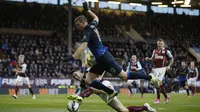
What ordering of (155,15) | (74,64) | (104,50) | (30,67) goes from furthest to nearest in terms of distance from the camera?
1. (155,15)
2. (74,64)
3. (30,67)
4. (104,50)

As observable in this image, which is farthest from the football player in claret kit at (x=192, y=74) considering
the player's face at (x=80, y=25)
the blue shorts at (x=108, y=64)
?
the player's face at (x=80, y=25)

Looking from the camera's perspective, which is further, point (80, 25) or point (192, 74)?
point (192, 74)

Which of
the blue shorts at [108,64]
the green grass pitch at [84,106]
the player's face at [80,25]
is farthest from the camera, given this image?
the green grass pitch at [84,106]

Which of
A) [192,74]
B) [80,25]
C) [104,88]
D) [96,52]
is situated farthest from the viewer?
[192,74]

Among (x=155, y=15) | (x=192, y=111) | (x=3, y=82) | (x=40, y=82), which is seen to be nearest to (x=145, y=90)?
(x=40, y=82)

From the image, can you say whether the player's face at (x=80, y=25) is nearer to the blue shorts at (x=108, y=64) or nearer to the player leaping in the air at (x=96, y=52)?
the player leaping in the air at (x=96, y=52)

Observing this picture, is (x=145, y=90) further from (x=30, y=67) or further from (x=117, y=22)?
(x=117, y=22)

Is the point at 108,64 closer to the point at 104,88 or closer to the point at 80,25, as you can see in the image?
the point at 104,88

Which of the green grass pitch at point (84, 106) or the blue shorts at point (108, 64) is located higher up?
the blue shorts at point (108, 64)

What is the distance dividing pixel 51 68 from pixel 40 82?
11.8 ft

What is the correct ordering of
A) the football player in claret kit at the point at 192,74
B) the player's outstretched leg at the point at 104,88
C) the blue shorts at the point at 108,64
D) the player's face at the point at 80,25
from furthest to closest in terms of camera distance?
the football player in claret kit at the point at 192,74 → the blue shorts at the point at 108,64 → the player's face at the point at 80,25 → the player's outstretched leg at the point at 104,88

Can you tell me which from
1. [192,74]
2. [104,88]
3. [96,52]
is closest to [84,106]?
[96,52]

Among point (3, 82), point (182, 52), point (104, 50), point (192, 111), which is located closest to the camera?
point (104, 50)

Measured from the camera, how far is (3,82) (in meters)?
41.8
